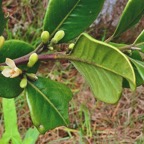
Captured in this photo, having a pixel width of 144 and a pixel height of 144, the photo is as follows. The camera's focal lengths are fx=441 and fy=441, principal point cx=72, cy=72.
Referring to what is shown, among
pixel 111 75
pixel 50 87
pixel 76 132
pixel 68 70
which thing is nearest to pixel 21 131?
pixel 76 132

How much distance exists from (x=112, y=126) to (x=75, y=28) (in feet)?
6.22

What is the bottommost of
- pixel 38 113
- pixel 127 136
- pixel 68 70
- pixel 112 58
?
pixel 127 136

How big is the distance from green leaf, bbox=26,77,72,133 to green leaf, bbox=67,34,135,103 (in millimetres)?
98

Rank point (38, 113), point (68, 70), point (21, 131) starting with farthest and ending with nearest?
point (68, 70) < point (21, 131) < point (38, 113)

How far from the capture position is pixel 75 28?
66 centimetres

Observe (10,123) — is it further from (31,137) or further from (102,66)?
(102,66)

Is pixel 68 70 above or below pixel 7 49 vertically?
below

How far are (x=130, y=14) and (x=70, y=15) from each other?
90mm

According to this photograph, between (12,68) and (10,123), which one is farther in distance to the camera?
Result: (10,123)

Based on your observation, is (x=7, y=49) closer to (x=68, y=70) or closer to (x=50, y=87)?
(x=50, y=87)

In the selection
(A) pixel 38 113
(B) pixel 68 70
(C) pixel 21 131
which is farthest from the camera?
(B) pixel 68 70

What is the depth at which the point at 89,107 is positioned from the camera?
2.49 m

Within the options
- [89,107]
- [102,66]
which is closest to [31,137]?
[89,107]

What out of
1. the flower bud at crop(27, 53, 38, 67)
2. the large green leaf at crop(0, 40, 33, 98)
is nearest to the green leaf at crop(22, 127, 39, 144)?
the large green leaf at crop(0, 40, 33, 98)
